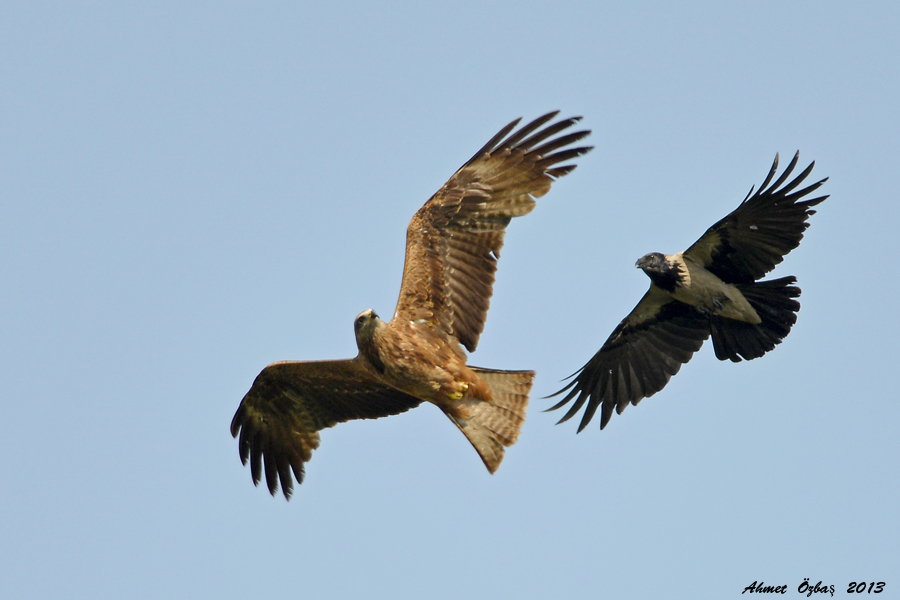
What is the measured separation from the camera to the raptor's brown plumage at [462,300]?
33.9 feet

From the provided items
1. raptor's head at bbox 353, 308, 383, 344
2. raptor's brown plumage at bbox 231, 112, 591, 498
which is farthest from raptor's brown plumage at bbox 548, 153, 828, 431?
raptor's head at bbox 353, 308, 383, 344

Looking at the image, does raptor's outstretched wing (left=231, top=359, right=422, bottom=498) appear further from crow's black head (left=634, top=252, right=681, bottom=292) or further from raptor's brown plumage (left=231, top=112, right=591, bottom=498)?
crow's black head (left=634, top=252, right=681, bottom=292)

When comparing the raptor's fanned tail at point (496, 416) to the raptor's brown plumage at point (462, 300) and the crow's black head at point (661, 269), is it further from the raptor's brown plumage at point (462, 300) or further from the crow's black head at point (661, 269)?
the crow's black head at point (661, 269)

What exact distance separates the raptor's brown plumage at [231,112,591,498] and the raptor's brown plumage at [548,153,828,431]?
2.29 metres

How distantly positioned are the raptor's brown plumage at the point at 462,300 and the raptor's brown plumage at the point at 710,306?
2291 mm

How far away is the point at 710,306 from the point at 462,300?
3.14m

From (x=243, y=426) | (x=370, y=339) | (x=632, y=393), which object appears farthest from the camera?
(x=632, y=393)

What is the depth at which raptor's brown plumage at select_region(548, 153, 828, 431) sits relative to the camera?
11680mm

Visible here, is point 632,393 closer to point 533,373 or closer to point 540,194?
point 533,373

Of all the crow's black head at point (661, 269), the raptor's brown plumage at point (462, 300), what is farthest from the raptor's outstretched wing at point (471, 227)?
the crow's black head at point (661, 269)

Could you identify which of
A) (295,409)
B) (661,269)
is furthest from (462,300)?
(661,269)

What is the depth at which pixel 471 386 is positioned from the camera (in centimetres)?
1061

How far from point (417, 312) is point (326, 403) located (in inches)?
61.5

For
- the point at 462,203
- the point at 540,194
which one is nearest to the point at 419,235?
the point at 462,203
